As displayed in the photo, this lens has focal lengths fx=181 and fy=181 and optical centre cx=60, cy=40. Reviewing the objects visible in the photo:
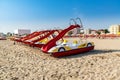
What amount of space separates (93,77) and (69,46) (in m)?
5.35

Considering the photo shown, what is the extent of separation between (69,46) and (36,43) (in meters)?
4.25

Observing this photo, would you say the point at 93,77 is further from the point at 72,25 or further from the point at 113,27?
the point at 113,27

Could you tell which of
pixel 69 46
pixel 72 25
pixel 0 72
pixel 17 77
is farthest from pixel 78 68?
pixel 72 25

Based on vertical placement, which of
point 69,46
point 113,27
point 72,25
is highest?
point 113,27

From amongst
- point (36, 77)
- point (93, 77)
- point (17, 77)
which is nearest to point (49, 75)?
point (36, 77)

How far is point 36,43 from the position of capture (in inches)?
583

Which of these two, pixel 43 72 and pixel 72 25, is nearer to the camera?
pixel 43 72

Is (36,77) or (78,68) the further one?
(78,68)

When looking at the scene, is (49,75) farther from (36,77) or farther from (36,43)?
(36,43)

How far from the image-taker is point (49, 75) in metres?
6.50

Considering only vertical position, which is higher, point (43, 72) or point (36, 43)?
point (36, 43)

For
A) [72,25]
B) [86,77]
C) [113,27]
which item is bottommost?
[86,77]

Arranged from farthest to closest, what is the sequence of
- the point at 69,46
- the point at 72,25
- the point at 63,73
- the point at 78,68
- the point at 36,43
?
the point at 36,43, the point at 72,25, the point at 69,46, the point at 78,68, the point at 63,73

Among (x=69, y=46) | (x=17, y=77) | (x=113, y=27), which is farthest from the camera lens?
(x=113, y=27)
